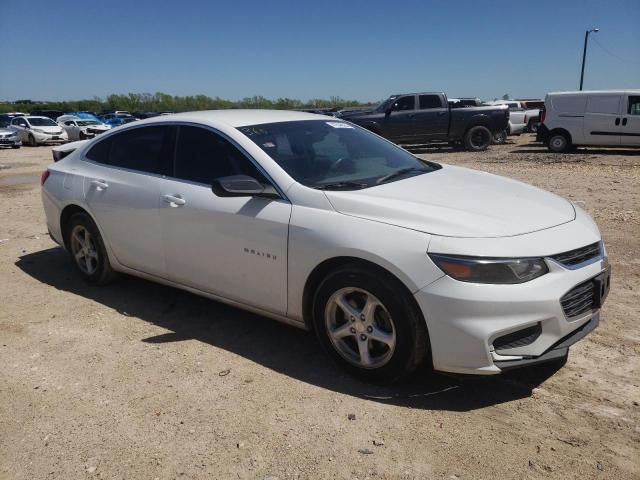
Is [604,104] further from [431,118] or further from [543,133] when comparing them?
[431,118]

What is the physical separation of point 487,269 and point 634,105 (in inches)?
606

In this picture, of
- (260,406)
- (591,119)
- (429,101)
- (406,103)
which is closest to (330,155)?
(260,406)

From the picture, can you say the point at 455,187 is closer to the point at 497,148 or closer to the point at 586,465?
the point at 586,465

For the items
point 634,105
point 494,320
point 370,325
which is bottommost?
point 370,325

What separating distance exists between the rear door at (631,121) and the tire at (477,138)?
3953mm

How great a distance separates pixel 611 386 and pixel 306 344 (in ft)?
6.21

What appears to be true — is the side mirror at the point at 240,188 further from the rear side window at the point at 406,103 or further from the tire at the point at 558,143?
the tire at the point at 558,143

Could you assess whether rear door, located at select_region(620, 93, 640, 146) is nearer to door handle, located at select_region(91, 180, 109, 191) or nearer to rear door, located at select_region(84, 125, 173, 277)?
rear door, located at select_region(84, 125, 173, 277)

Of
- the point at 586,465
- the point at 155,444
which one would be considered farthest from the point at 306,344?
the point at 586,465

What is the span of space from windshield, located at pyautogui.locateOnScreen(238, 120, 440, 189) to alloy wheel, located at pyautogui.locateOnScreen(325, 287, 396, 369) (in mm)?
733

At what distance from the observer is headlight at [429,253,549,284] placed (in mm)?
2715

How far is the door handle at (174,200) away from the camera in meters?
3.87

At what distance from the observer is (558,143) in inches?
655

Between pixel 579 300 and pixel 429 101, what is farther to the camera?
pixel 429 101
